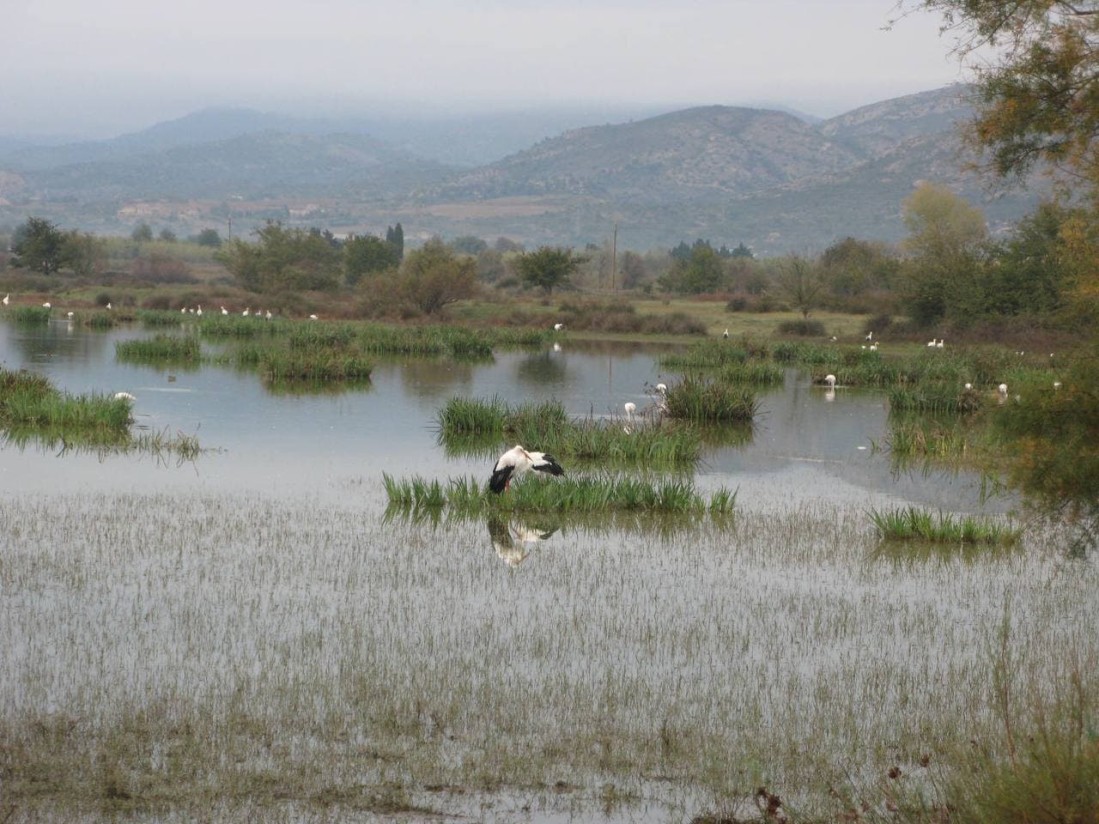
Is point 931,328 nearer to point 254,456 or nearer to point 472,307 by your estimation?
point 472,307

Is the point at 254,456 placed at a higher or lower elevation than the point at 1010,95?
lower

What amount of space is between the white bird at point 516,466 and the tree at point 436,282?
43533 mm

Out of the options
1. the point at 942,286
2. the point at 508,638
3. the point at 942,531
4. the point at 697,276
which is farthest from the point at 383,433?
the point at 697,276

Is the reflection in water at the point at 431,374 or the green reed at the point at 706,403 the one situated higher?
the green reed at the point at 706,403

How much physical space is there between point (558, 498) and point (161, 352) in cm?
2501

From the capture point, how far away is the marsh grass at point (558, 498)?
17.2 metres

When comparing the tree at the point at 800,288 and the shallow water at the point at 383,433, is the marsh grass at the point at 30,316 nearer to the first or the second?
the shallow water at the point at 383,433

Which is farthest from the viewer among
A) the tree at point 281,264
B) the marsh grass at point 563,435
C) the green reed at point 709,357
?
the tree at point 281,264

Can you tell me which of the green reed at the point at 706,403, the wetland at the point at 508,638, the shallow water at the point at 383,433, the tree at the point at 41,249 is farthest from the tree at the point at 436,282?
the wetland at the point at 508,638

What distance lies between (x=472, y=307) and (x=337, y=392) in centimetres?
3103

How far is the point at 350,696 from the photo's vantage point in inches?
376

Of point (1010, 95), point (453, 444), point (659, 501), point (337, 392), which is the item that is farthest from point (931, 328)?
point (1010, 95)

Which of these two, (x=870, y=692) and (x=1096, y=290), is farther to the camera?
(x=1096, y=290)

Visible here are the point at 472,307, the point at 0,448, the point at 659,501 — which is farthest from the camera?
the point at 472,307
